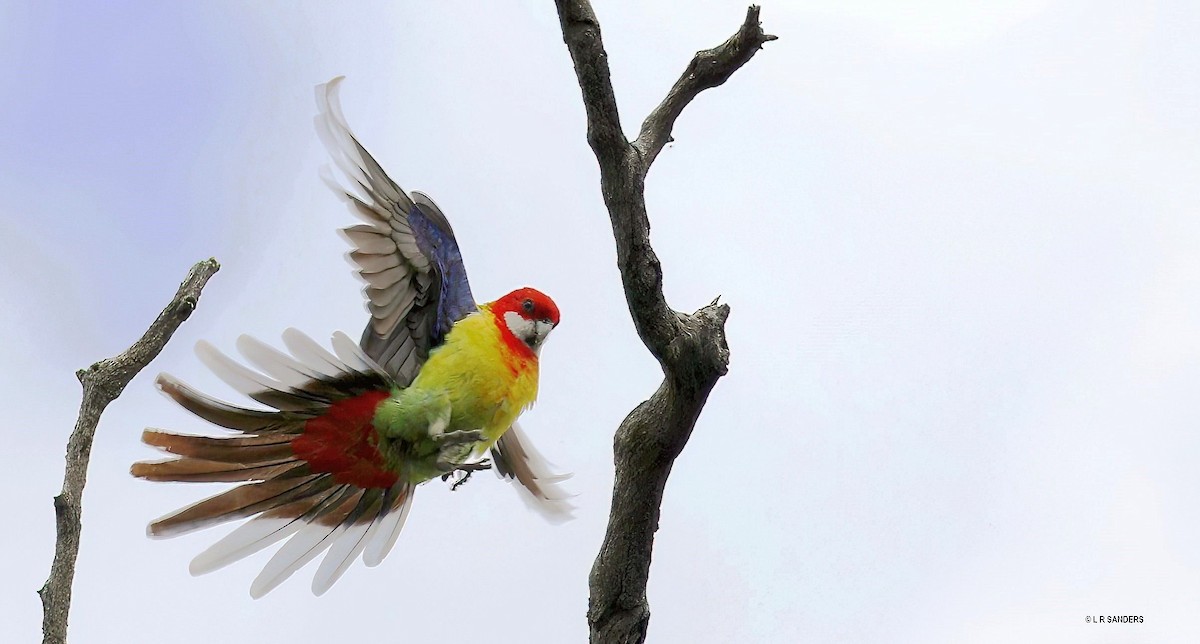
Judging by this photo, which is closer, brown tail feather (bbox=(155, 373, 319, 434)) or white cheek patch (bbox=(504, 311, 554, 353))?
brown tail feather (bbox=(155, 373, 319, 434))

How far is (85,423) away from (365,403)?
1.97 ft

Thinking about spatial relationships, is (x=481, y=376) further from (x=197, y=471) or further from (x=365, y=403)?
(x=197, y=471)

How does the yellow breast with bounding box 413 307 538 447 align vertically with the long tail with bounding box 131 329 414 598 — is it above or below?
above

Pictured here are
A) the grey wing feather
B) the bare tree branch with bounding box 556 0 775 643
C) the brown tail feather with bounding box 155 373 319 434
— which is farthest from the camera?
the grey wing feather

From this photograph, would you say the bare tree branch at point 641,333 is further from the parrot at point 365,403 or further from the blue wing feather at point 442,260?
the blue wing feather at point 442,260

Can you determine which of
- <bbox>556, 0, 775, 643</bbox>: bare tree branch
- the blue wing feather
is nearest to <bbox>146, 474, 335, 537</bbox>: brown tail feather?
the blue wing feather

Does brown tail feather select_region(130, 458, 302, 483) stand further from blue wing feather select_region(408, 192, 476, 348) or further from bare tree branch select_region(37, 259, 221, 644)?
blue wing feather select_region(408, 192, 476, 348)

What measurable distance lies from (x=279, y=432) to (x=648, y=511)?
798 mm

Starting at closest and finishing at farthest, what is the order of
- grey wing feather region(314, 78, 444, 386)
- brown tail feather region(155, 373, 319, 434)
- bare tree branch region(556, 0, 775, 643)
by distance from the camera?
bare tree branch region(556, 0, 775, 643), brown tail feather region(155, 373, 319, 434), grey wing feather region(314, 78, 444, 386)

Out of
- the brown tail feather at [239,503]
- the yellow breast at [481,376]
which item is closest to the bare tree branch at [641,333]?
the yellow breast at [481,376]

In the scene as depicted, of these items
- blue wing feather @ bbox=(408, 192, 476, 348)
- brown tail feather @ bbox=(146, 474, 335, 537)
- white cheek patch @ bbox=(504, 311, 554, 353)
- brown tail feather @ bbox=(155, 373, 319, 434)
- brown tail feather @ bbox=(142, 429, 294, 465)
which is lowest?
brown tail feather @ bbox=(146, 474, 335, 537)

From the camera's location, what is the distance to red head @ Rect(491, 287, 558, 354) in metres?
2.26

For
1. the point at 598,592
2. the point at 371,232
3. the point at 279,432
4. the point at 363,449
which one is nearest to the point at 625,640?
the point at 598,592

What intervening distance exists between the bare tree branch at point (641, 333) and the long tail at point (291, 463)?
1.64ft
